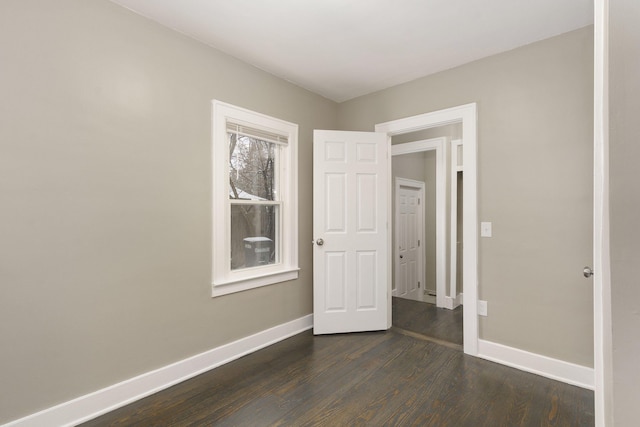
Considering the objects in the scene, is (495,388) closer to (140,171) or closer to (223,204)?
(223,204)

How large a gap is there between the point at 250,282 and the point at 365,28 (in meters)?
2.30

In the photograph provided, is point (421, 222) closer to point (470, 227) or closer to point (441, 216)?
point (441, 216)

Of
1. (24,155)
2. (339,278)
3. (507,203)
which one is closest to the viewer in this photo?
(24,155)

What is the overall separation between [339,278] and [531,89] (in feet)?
7.86

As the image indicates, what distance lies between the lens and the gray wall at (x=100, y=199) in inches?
64.3

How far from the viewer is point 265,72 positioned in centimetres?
290

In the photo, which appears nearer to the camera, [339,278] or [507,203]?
[507,203]

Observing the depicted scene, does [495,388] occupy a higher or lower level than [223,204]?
lower

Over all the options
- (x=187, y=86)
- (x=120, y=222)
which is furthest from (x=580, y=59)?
(x=120, y=222)

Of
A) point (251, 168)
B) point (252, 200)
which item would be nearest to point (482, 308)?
point (252, 200)

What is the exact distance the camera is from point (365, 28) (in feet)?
7.38

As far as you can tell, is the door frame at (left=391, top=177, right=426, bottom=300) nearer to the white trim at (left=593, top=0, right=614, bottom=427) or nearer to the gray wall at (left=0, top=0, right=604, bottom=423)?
the gray wall at (left=0, top=0, right=604, bottom=423)

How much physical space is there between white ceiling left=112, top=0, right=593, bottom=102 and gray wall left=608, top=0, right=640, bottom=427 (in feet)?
6.55

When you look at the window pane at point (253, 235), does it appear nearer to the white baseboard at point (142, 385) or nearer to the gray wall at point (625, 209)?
the white baseboard at point (142, 385)
